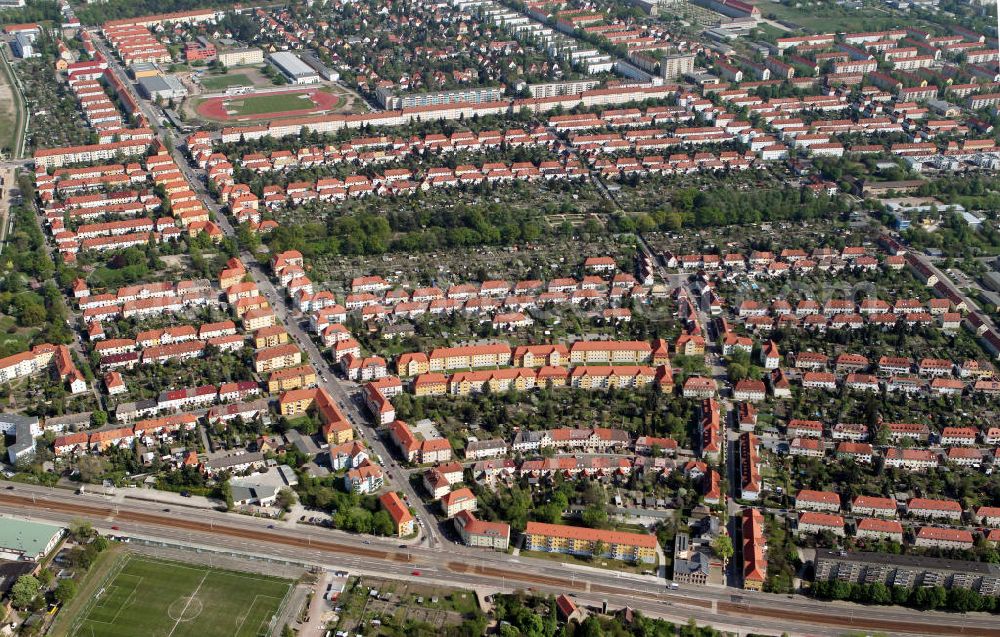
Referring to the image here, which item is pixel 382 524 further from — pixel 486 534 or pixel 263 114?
pixel 263 114

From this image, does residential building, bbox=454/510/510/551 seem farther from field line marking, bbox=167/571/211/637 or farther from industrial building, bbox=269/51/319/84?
industrial building, bbox=269/51/319/84

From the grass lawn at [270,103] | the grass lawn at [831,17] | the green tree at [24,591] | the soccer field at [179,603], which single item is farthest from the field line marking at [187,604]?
the grass lawn at [831,17]

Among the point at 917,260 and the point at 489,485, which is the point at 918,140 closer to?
the point at 917,260

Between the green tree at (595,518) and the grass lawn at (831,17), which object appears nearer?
the green tree at (595,518)

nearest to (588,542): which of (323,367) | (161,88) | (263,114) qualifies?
(323,367)

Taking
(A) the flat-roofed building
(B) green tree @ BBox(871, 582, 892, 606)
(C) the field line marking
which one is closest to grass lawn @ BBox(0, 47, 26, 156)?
(C) the field line marking

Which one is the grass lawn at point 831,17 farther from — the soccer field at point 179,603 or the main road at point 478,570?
the soccer field at point 179,603
